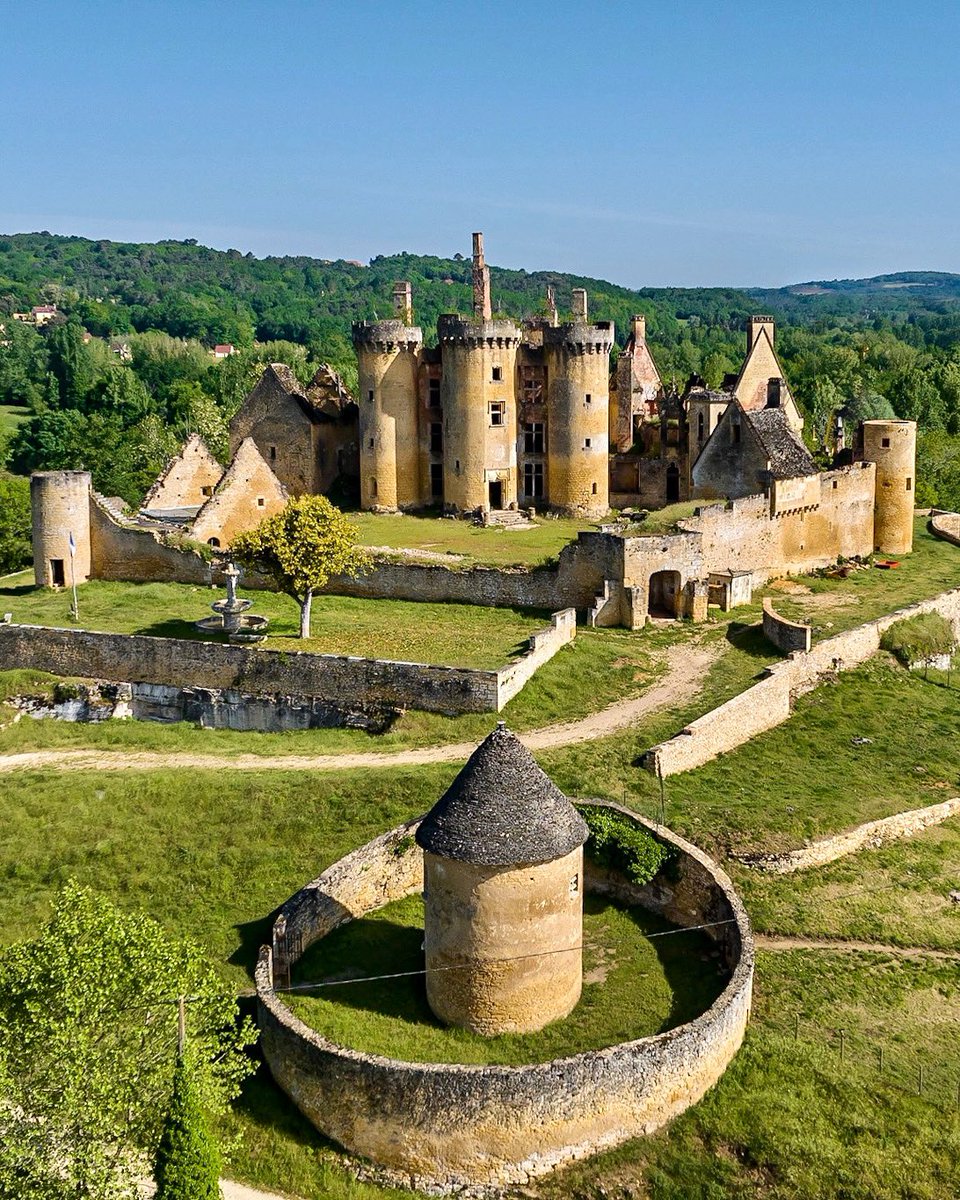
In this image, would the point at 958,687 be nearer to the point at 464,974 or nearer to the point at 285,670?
the point at 285,670

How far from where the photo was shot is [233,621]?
40.9 m

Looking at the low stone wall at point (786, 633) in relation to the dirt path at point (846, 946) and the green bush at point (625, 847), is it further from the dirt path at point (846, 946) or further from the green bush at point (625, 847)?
the dirt path at point (846, 946)

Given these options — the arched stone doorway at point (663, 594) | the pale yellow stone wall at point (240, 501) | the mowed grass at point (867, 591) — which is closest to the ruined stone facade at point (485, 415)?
the pale yellow stone wall at point (240, 501)

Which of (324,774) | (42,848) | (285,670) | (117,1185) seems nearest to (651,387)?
(285,670)

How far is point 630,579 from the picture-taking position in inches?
1626

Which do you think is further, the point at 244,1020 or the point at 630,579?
the point at 630,579

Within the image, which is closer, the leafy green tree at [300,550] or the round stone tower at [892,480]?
the leafy green tree at [300,550]

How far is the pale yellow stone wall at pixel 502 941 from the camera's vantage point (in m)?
22.1

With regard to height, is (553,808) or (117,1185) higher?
(553,808)

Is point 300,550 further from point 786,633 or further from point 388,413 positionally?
point 388,413

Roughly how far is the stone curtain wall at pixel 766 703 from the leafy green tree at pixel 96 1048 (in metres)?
13.6

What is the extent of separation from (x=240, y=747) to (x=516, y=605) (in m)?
11.5

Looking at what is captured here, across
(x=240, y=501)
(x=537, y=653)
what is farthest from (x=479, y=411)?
(x=537, y=653)

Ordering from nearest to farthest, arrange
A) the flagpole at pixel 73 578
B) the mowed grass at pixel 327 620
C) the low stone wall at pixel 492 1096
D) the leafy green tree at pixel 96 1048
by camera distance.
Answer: the leafy green tree at pixel 96 1048, the low stone wall at pixel 492 1096, the mowed grass at pixel 327 620, the flagpole at pixel 73 578
